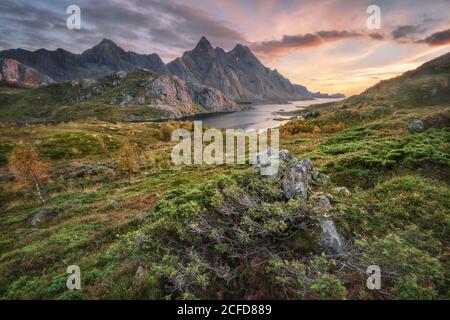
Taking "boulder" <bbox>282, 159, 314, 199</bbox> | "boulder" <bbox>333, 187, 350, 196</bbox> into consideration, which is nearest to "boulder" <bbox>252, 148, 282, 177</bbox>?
"boulder" <bbox>282, 159, 314, 199</bbox>

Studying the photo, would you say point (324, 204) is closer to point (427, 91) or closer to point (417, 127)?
point (417, 127)

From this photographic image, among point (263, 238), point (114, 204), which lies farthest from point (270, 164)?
point (114, 204)

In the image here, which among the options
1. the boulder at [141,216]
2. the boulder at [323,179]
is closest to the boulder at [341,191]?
the boulder at [323,179]

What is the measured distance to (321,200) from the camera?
39.0 ft

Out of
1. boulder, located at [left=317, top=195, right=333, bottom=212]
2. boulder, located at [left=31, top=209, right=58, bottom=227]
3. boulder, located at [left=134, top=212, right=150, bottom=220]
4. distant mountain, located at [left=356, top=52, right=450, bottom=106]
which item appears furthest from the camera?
distant mountain, located at [left=356, top=52, right=450, bottom=106]

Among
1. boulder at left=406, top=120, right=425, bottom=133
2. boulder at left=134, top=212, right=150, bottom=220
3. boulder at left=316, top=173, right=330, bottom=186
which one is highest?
boulder at left=406, top=120, right=425, bottom=133

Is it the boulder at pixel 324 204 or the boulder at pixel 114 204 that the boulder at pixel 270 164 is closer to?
the boulder at pixel 324 204

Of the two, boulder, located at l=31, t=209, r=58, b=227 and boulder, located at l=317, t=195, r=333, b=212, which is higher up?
boulder, located at l=317, t=195, r=333, b=212

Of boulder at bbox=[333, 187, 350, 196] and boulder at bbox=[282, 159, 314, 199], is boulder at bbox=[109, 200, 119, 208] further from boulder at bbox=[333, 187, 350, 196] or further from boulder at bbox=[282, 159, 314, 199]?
boulder at bbox=[333, 187, 350, 196]

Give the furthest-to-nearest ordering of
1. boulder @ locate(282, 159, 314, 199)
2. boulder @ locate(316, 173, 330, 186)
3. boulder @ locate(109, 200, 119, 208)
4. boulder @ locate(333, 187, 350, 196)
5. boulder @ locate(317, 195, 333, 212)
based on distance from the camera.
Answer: boulder @ locate(109, 200, 119, 208)
boulder @ locate(316, 173, 330, 186)
boulder @ locate(333, 187, 350, 196)
boulder @ locate(282, 159, 314, 199)
boulder @ locate(317, 195, 333, 212)

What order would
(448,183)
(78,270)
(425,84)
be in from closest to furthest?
1. (78,270)
2. (448,183)
3. (425,84)

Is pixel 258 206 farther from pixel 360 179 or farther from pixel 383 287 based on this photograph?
pixel 360 179
